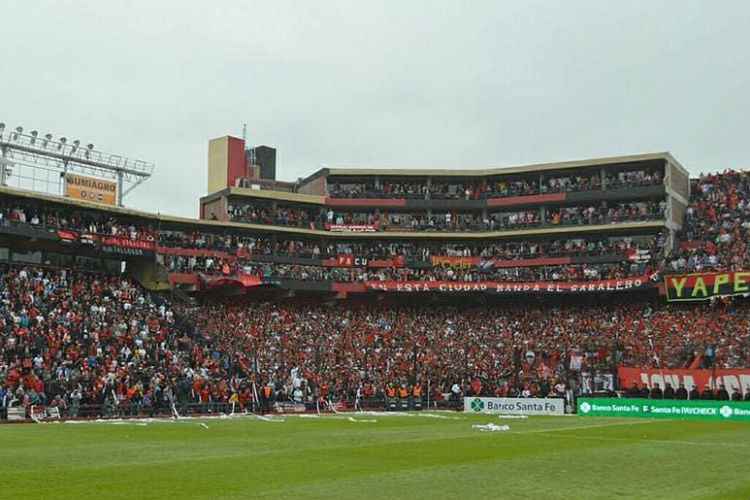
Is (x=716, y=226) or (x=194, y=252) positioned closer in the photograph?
(x=194, y=252)

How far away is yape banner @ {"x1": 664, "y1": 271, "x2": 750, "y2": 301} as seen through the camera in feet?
194

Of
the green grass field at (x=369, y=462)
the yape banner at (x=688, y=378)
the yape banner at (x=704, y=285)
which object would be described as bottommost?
the green grass field at (x=369, y=462)

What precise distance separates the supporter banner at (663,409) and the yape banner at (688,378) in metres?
3.91

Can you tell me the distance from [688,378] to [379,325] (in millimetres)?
24281

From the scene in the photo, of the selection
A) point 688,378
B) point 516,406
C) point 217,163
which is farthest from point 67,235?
point 688,378

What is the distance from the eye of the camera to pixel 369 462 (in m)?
20.1

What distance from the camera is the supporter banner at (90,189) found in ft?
200

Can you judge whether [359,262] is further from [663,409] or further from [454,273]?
[663,409]

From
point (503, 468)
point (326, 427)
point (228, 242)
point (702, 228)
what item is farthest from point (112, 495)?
point (702, 228)

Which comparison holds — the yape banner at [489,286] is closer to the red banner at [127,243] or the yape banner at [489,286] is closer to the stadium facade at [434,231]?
the stadium facade at [434,231]

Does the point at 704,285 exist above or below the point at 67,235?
below

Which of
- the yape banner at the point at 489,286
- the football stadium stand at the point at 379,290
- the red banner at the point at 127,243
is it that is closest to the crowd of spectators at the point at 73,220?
the football stadium stand at the point at 379,290

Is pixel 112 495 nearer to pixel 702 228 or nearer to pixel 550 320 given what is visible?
pixel 550 320

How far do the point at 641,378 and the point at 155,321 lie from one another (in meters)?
27.5
